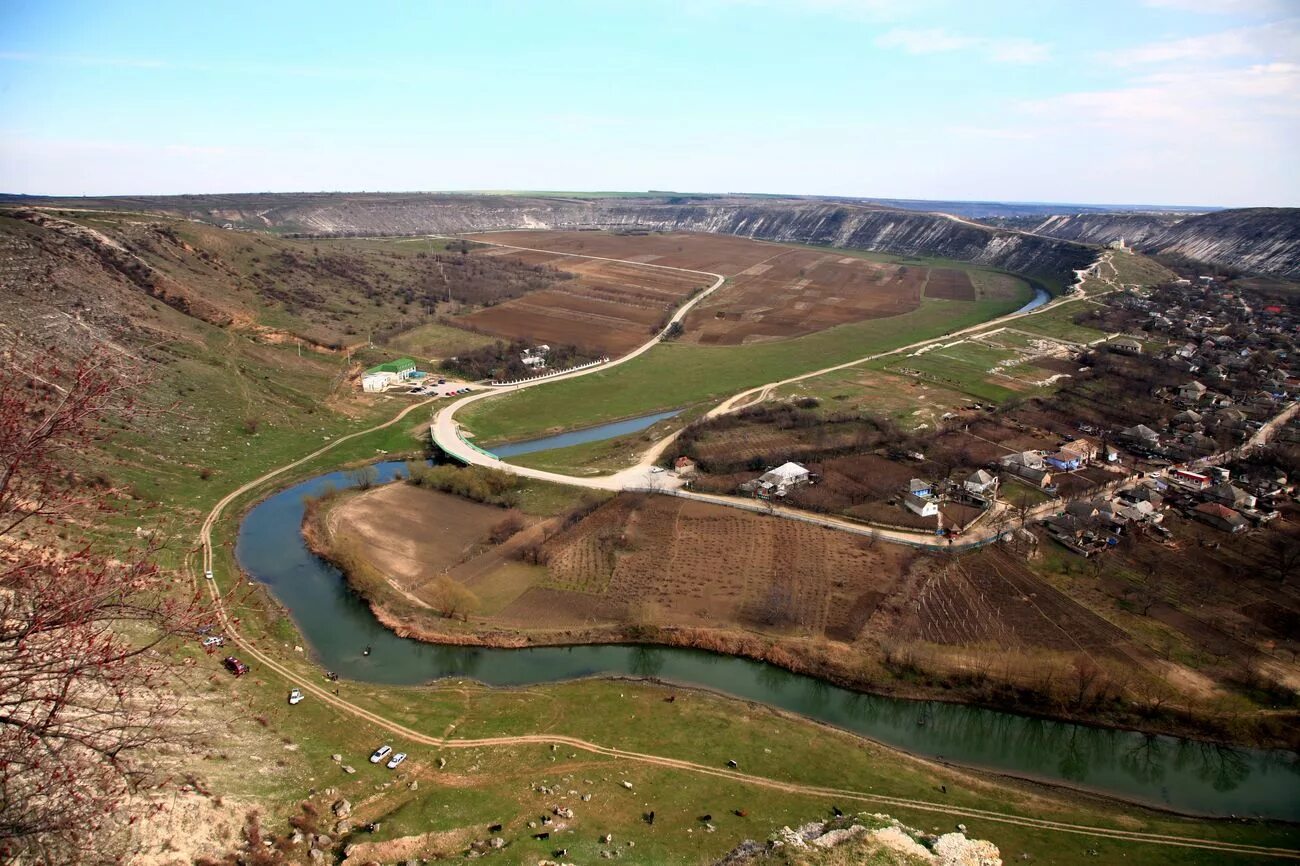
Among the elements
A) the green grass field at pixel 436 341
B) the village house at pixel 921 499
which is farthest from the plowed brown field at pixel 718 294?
the village house at pixel 921 499

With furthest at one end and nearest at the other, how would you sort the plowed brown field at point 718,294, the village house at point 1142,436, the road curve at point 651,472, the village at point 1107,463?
the plowed brown field at point 718,294 → the village house at point 1142,436 → the village at point 1107,463 → the road curve at point 651,472

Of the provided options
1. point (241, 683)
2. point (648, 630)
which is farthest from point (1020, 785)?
point (241, 683)

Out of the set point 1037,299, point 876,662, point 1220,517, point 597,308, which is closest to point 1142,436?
point 1220,517

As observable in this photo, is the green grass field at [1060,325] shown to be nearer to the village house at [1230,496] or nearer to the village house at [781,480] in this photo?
the village house at [1230,496]

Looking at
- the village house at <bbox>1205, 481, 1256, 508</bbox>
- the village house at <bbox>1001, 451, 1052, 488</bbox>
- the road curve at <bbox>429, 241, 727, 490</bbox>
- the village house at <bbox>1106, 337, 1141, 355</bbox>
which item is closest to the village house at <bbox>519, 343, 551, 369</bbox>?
the road curve at <bbox>429, 241, 727, 490</bbox>

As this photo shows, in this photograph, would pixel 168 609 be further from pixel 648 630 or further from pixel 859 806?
pixel 648 630

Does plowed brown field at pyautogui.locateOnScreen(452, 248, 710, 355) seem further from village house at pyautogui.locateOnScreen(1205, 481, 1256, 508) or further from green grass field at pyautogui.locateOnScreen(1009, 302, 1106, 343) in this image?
village house at pyautogui.locateOnScreen(1205, 481, 1256, 508)
